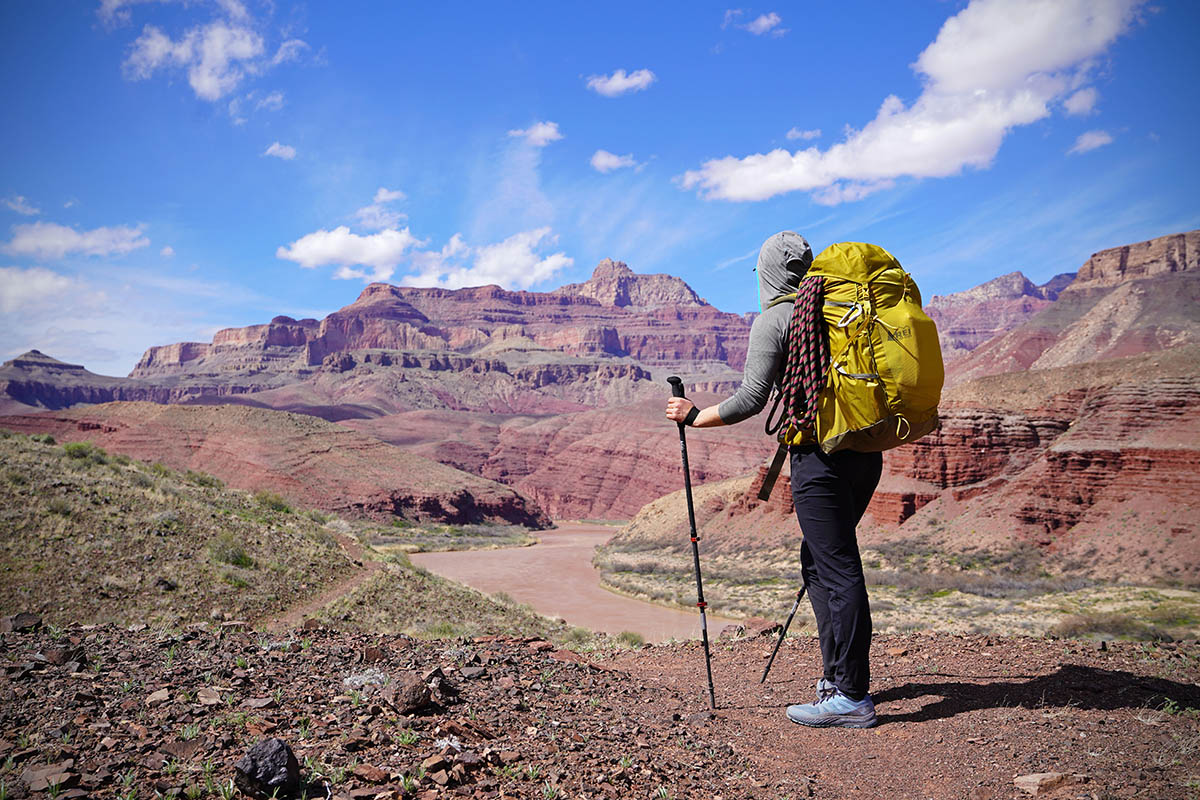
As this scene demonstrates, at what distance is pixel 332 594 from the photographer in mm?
16516

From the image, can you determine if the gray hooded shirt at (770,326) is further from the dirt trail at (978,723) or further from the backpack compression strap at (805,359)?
the dirt trail at (978,723)

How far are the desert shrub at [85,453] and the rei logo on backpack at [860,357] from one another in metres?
22.9

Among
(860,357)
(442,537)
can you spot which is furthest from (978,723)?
(442,537)

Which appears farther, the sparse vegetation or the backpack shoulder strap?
the sparse vegetation

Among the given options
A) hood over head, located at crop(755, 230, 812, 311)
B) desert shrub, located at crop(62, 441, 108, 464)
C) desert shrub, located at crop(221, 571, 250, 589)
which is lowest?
desert shrub, located at crop(221, 571, 250, 589)

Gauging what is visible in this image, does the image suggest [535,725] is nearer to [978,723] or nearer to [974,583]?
[978,723]

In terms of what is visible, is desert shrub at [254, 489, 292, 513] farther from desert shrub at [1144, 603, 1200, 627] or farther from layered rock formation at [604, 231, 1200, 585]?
desert shrub at [1144, 603, 1200, 627]

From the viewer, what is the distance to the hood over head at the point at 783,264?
480 centimetres

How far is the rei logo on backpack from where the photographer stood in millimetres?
3994

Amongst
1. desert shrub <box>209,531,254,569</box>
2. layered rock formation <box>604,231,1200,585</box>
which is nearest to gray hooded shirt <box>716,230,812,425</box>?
desert shrub <box>209,531,254,569</box>

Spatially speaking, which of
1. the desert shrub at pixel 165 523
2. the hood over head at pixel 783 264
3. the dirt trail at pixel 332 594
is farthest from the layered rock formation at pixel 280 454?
the hood over head at pixel 783 264

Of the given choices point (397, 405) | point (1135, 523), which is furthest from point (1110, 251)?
point (397, 405)

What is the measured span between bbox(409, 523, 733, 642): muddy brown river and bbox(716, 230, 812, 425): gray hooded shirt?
1084 cm

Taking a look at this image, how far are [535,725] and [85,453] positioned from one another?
24.3m
